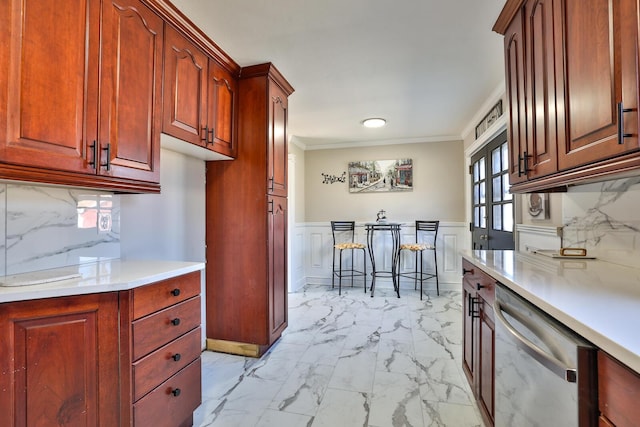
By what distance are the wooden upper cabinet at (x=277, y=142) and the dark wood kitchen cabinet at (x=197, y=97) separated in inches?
11.5

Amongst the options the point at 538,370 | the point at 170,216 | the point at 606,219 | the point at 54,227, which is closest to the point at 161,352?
the point at 54,227

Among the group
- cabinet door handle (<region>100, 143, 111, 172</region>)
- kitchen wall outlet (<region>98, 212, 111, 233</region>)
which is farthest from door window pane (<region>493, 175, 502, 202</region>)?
kitchen wall outlet (<region>98, 212, 111, 233</region>)

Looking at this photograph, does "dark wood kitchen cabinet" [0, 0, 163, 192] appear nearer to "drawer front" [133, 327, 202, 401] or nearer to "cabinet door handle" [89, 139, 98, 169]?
"cabinet door handle" [89, 139, 98, 169]

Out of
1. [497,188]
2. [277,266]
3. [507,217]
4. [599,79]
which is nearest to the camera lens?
[599,79]

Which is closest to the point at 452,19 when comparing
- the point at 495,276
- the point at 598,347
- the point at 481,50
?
the point at 481,50

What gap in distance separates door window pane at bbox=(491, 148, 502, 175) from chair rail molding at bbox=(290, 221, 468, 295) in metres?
1.34

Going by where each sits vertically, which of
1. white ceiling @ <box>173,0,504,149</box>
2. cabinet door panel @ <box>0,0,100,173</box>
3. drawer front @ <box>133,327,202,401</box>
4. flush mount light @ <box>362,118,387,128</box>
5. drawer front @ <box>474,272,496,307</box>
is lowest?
drawer front @ <box>133,327,202,401</box>

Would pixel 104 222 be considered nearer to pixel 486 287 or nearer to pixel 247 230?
pixel 247 230

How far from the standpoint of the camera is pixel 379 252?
14.5 ft

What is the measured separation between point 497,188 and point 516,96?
1.52 meters

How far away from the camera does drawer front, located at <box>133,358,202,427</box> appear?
1.21 metres

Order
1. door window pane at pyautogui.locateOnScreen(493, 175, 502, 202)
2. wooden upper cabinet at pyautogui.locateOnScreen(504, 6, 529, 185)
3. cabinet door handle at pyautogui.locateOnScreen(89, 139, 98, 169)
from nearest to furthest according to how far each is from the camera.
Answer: cabinet door handle at pyautogui.locateOnScreen(89, 139, 98, 169) < wooden upper cabinet at pyautogui.locateOnScreen(504, 6, 529, 185) < door window pane at pyautogui.locateOnScreen(493, 175, 502, 202)

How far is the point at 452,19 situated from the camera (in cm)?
173

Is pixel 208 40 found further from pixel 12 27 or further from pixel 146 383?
pixel 146 383
